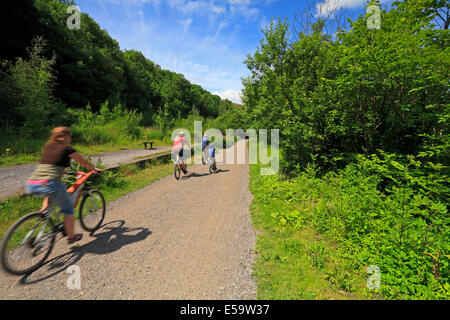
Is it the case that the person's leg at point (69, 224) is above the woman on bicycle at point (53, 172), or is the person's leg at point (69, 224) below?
below

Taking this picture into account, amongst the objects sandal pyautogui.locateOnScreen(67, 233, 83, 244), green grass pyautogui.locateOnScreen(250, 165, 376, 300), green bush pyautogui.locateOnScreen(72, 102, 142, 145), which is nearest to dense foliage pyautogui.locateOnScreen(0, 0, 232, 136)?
green bush pyautogui.locateOnScreen(72, 102, 142, 145)

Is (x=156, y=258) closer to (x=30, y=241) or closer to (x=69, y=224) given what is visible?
(x=69, y=224)

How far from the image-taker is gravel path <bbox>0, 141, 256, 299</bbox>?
2438 millimetres

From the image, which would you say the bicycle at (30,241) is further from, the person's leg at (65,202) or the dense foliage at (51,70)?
the dense foliage at (51,70)

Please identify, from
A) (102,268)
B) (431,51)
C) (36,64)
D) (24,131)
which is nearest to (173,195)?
(102,268)

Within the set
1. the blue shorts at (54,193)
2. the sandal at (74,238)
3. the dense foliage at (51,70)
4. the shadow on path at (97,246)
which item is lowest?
the shadow on path at (97,246)

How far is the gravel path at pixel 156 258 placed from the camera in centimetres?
244

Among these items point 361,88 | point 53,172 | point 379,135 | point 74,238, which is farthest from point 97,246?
point 379,135

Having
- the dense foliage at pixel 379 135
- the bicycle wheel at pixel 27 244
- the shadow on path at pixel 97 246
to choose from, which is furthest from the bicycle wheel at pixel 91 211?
the dense foliage at pixel 379 135

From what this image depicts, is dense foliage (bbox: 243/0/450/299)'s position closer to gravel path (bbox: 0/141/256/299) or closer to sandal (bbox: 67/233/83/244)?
gravel path (bbox: 0/141/256/299)

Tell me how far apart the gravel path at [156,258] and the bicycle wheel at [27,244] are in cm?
16

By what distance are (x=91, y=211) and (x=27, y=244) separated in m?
1.19
